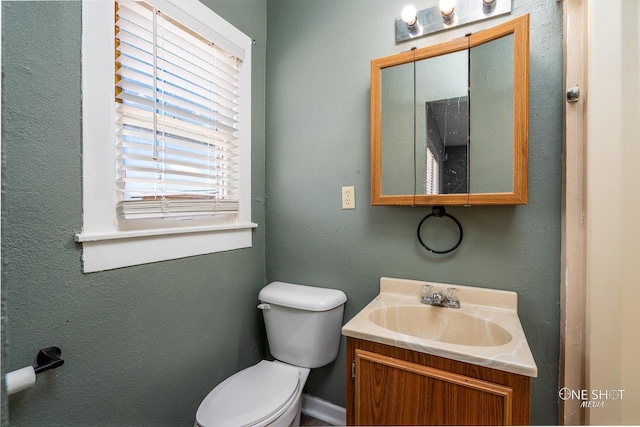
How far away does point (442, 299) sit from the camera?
117cm

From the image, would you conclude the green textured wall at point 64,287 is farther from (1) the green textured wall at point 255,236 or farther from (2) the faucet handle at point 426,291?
(2) the faucet handle at point 426,291

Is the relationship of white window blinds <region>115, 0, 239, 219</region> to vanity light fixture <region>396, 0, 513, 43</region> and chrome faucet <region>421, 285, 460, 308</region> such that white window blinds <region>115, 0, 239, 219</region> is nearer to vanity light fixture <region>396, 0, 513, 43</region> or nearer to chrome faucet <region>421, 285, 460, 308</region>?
vanity light fixture <region>396, 0, 513, 43</region>

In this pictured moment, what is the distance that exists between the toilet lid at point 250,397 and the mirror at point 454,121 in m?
0.89

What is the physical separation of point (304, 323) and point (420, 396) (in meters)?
0.61

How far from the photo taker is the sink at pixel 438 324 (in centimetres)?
106

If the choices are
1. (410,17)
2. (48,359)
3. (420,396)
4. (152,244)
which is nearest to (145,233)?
(152,244)

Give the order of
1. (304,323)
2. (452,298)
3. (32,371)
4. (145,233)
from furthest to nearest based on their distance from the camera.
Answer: (304,323)
(452,298)
(145,233)
(32,371)

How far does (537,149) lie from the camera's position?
1.07 m

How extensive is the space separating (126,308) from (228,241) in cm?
51

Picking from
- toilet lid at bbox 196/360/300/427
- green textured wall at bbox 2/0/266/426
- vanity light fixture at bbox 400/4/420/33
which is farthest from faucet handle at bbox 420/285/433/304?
vanity light fixture at bbox 400/4/420/33

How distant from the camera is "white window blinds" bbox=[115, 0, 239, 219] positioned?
104 cm

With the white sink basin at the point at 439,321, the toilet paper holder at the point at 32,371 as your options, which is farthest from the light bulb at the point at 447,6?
the toilet paper holder at the point at 32,371

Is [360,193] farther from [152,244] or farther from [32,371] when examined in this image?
[32,371]

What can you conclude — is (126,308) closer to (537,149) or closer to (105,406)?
(105,406)
